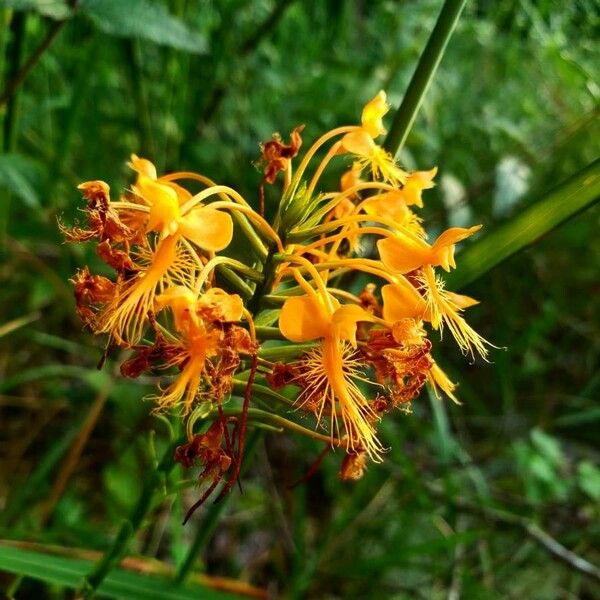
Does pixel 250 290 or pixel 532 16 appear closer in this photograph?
pixel 250 290

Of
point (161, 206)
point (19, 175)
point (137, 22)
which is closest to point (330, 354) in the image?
point (161, 206)

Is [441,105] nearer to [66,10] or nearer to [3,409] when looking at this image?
[66,10]

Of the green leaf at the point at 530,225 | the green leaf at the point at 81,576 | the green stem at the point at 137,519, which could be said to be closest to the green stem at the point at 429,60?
the green leaf at the point at 530,225

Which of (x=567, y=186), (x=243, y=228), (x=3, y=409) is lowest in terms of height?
(x=3, y=409)

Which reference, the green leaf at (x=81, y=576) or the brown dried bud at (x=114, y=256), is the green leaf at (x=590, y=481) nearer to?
the green leaf at (x=81, y=576)

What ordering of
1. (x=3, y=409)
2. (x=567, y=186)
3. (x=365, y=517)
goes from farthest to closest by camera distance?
(x=3, y=409) → (x=365, y=517) → (x=567, y=186)

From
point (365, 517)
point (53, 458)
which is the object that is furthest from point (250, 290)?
point (365, 517)

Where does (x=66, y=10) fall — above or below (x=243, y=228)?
above

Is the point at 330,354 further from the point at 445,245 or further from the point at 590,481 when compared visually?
the point at 590,481
